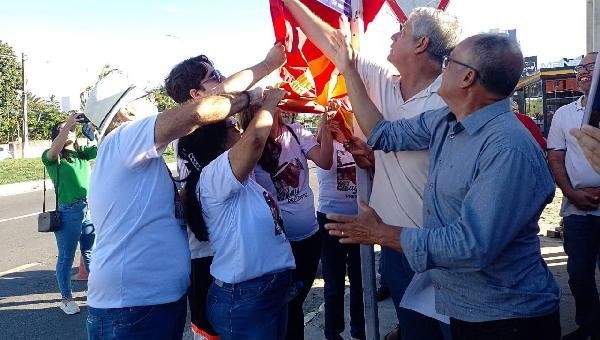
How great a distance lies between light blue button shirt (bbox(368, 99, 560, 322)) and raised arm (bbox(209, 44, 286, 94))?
1.03 m

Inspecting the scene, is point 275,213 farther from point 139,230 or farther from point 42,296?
point 42,296

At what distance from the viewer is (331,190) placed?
162 inches

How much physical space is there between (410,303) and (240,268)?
0.75 metres

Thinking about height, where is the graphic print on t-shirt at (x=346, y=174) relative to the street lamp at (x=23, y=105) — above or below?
below

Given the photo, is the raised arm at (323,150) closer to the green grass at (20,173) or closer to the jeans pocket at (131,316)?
the jeans pocket at (131,316)

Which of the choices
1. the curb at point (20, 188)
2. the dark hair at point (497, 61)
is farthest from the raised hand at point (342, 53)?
the curb at point (20, 188)

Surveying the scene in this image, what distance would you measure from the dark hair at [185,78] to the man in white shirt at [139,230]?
1.35 feet

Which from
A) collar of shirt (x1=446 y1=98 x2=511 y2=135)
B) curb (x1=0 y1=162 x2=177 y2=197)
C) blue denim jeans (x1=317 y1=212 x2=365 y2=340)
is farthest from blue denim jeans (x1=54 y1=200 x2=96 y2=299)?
curb (x1=0 y1=162 x2=177 y2=197)

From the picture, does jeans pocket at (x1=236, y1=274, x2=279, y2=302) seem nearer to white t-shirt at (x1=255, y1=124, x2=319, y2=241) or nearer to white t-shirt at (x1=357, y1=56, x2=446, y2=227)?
white t-shirt at (x1=357, y1=56, x2=446, y2=227)

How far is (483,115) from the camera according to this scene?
5.89ft

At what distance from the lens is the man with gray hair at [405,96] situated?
2.31 m

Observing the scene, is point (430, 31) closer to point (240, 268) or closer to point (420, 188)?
point (420, 188)

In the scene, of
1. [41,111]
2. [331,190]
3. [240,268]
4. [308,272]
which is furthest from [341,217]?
[41,111]

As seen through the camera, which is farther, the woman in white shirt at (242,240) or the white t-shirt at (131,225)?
the woman in white shirt at (242,240)
